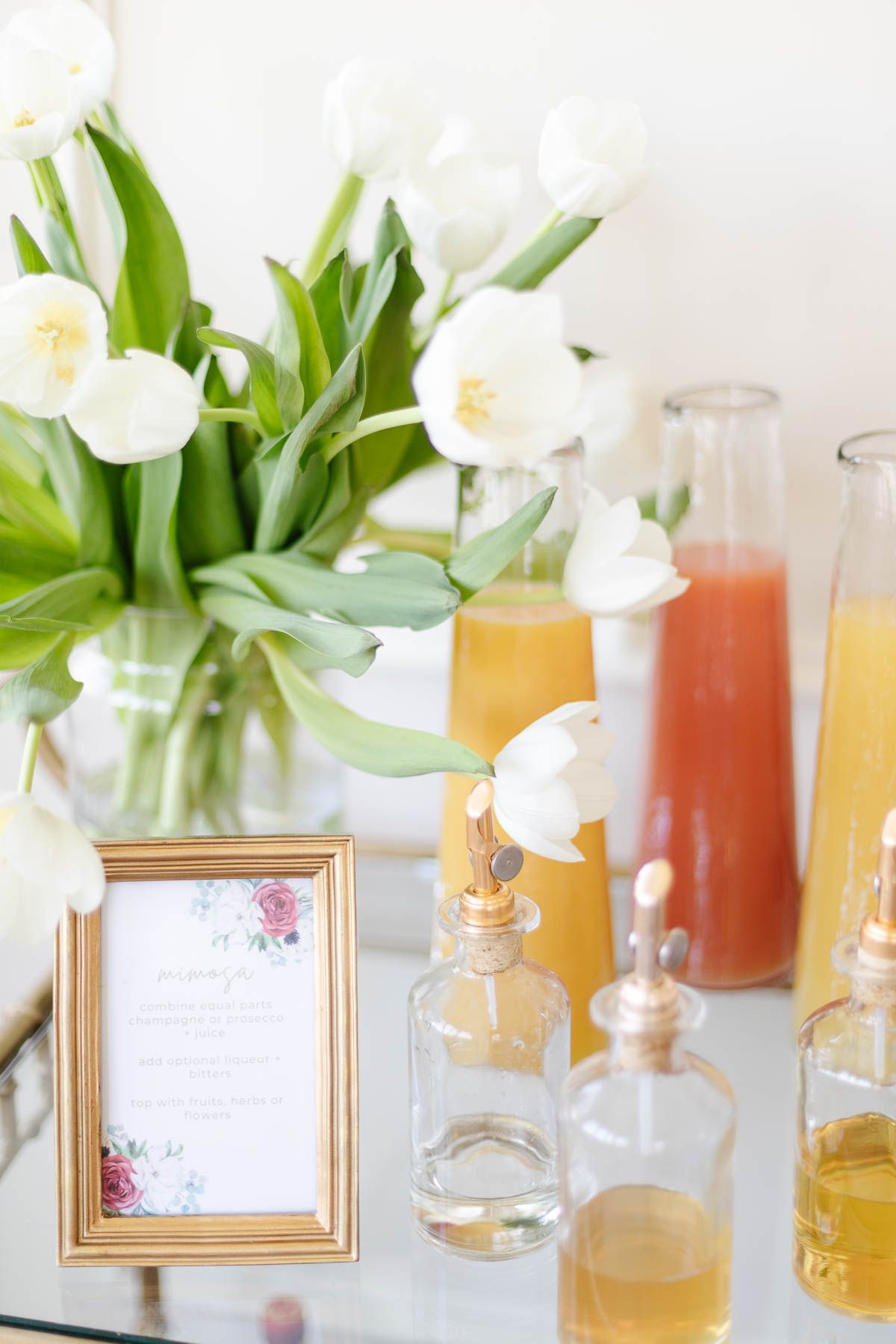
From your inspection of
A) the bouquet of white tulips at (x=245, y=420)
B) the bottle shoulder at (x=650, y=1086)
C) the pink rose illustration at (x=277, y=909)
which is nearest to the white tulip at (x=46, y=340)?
the bouquet of white tulips at (x=245, y=420)

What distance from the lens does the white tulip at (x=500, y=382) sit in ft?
1.51

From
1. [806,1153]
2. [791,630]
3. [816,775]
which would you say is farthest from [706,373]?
[806,1153]

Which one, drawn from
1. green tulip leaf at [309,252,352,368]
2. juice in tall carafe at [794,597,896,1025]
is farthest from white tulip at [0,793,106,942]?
juice in tall carafe at [794,597,896,1025]

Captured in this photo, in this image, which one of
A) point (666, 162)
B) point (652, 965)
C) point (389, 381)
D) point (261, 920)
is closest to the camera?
point (652, 965)

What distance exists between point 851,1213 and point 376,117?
48cm

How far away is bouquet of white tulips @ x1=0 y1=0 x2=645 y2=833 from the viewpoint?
502 mm

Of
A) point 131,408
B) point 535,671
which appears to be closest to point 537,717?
point 535,671

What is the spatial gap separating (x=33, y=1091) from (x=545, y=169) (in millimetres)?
495

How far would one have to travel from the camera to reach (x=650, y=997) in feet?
1.47

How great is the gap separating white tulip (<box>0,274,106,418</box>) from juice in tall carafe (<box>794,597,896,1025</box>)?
34cm

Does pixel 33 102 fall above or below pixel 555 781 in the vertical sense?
above

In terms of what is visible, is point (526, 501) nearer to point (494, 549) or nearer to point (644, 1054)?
point (494, 549)

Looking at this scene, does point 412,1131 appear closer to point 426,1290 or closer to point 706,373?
point 426,1290

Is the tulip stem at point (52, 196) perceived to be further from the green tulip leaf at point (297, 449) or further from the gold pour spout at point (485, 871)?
the gold pour spout at point (485, 871)
